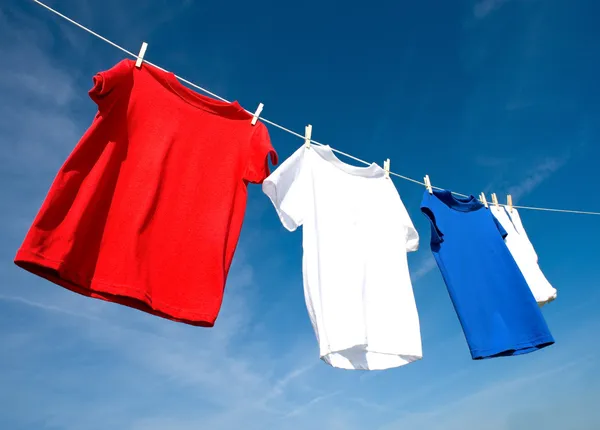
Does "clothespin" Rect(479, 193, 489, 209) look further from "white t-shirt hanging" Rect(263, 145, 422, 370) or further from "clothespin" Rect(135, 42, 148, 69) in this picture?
"clothespin" Rect(135, 42, 148, 69)

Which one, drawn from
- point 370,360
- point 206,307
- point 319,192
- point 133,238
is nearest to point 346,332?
point 370,360

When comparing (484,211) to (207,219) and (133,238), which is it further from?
(133,238)

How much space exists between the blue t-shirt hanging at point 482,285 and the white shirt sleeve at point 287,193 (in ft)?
5.34

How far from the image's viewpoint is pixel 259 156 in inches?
138

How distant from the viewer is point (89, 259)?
2469 millimetres

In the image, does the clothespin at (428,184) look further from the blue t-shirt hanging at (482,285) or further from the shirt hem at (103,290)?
the shirt hem at (103,290)

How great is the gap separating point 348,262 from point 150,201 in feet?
5.09

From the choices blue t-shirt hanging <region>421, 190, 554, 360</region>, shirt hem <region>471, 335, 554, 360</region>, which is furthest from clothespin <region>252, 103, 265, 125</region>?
shirt hem <region>471, 335, 554, 360</region>

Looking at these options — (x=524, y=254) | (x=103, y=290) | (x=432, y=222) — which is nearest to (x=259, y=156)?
(x=103, y=290)

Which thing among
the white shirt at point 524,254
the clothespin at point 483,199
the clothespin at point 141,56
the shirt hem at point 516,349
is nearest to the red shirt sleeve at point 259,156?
the clothespin at point 141,56

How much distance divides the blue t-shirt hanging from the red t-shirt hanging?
210 centimetres

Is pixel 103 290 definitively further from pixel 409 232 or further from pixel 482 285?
pixel 482 285

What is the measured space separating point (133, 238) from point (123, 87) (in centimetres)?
109

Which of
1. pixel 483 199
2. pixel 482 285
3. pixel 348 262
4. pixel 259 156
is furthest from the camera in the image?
pixel 483 199
